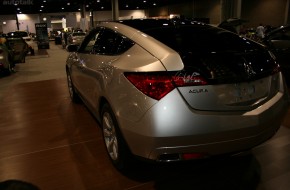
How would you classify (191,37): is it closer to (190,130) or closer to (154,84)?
(154,84)

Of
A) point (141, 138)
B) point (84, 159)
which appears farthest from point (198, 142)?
point (84, 159)

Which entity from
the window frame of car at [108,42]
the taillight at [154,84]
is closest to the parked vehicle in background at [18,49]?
the window frame of car at [108,42]

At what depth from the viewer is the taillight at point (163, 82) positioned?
2.07 meters

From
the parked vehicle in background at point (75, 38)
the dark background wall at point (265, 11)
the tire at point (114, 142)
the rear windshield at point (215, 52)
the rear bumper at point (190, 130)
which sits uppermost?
the dark background wall at point (265, 11)

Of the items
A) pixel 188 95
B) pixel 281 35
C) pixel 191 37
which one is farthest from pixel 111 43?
pixel 281 35

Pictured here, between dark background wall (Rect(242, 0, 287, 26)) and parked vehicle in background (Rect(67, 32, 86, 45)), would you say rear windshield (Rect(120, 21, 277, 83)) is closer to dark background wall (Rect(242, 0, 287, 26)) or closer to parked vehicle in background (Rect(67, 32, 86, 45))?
parked vehicle in background (Rect(67, 32, 86, 45))

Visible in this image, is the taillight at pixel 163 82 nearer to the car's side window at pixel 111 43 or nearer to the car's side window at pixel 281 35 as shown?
the car's side window at pixel 111 43

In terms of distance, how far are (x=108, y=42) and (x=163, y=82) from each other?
1.30m

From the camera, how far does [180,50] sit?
2248 mm

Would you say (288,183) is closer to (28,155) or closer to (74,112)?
(28,155)

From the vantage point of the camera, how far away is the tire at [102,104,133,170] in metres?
2.57

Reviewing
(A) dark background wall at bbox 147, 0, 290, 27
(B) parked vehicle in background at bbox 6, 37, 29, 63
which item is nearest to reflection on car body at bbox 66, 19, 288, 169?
(B) parked vehicle in background at bbox 6, 37, 29, 63

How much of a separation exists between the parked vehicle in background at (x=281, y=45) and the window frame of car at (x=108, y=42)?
3982mm

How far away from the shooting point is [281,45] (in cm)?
605
